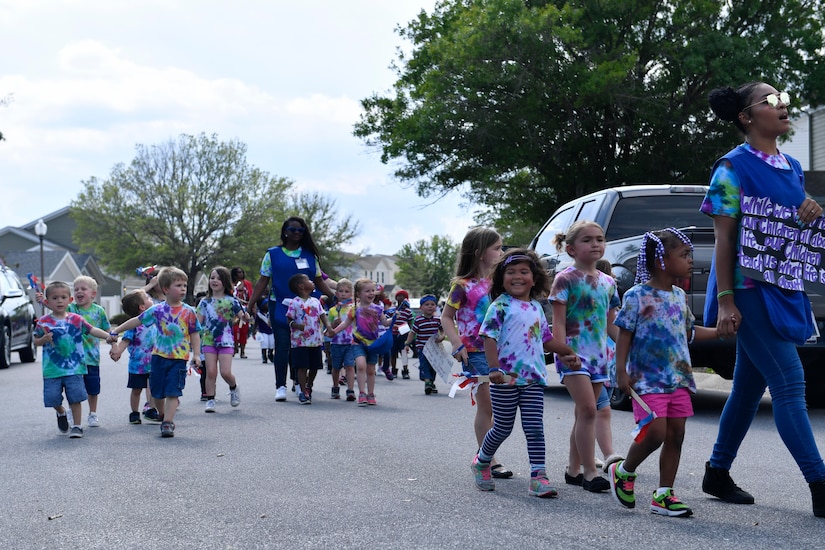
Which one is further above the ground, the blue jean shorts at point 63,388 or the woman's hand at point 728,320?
the woman's hand at point 728,320

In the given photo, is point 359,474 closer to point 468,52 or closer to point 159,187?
point 468,52

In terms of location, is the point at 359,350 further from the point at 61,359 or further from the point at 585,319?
the point at 585,319

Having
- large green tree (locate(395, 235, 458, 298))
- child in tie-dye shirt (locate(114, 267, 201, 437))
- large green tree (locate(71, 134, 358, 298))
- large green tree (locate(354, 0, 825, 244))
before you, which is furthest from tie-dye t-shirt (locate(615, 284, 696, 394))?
large green tree (locate(395, 235, 458, 298))

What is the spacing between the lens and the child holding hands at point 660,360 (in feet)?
17.3

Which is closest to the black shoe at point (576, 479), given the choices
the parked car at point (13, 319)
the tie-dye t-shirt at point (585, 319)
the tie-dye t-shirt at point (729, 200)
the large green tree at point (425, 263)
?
the tie-dye t-shirt at point (585, 319)

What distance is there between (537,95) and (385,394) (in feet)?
43.5

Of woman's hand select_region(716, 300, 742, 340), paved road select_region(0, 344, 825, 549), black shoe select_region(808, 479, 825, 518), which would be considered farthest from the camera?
woman's hand select_region(716, 300, 742, 340)

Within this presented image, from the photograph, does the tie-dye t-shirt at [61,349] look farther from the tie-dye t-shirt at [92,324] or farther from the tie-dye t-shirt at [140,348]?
the tie-dye t-shirt at [140,348]

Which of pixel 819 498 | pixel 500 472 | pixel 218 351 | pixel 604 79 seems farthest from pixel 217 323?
pixel 604 79

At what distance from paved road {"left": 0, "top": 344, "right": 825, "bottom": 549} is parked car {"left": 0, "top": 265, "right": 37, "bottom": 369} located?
8.81 metres

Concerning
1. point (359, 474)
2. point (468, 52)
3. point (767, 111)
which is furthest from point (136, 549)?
point (468, 52)

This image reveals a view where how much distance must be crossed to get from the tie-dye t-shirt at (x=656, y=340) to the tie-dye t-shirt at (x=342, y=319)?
710cm

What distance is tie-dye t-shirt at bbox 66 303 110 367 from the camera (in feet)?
31.9

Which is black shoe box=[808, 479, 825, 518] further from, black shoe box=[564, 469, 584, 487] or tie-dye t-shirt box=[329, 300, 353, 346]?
tie-dye t-shirt box=[329, 300, 353, 346]
